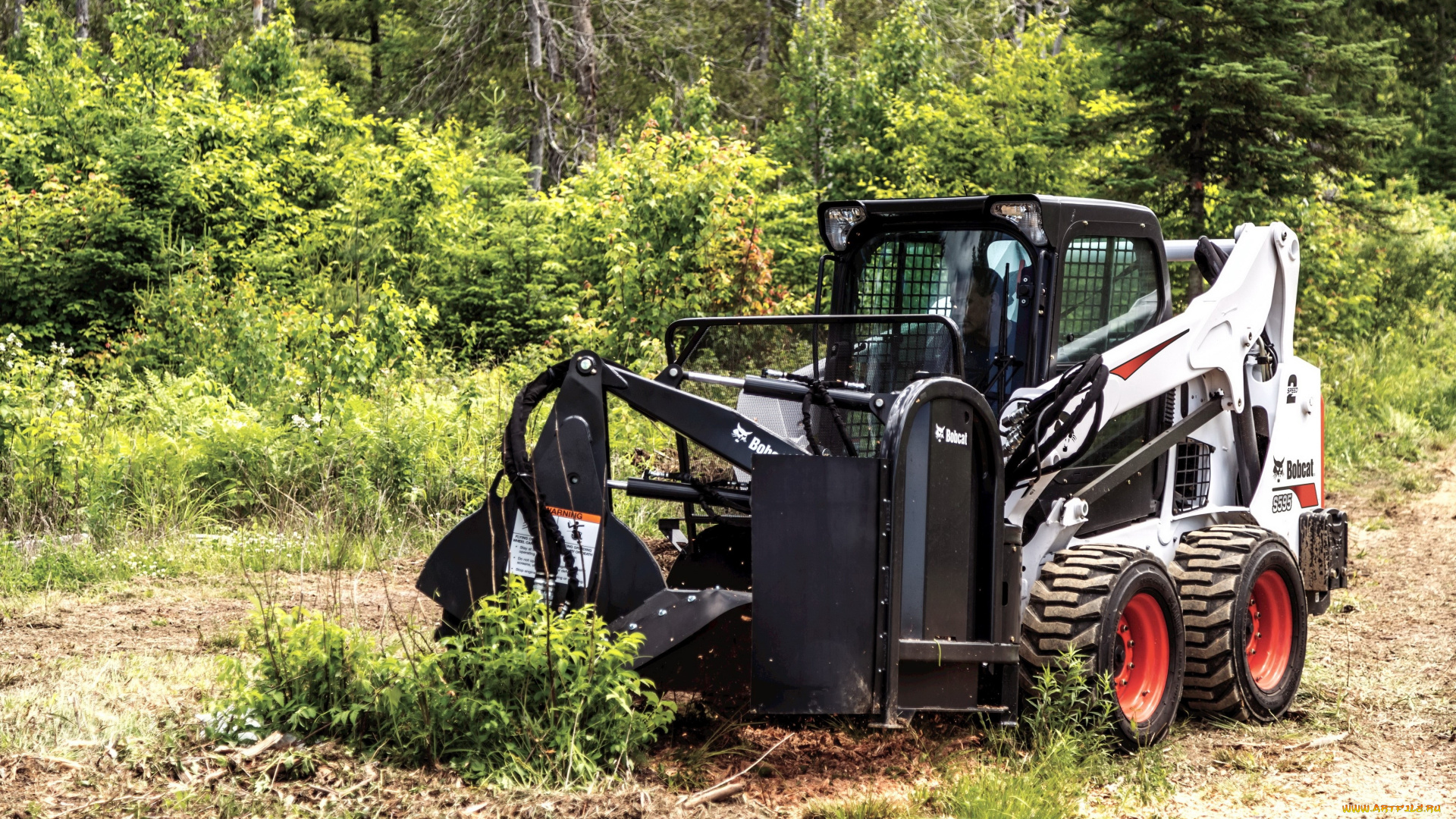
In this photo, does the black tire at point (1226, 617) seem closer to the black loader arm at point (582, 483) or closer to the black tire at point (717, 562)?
the black tire at point (717, 562)

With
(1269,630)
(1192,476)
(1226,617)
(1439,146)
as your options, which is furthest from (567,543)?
(1439,146)

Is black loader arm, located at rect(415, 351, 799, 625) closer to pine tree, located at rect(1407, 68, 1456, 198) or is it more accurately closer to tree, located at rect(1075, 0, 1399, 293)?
tree, located at rect(1075, 0, 1399, 293)

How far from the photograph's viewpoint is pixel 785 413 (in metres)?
Answer: 6.63

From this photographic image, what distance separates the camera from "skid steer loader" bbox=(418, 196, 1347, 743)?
4.57m

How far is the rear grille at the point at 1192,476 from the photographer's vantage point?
22.3ft

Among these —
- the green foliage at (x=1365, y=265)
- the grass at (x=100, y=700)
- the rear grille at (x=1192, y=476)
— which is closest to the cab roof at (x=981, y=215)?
the rear grille at (x=1192, y=476)

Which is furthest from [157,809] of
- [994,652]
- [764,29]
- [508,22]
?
[764,29]

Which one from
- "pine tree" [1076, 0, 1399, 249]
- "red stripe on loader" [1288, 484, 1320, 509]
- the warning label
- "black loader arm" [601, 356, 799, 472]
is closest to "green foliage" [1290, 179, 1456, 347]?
"pine tree" [1076, 0, 1399, 249]

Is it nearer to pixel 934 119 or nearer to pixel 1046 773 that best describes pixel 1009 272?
pixel 1046 773

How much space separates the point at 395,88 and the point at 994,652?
73.7 feet

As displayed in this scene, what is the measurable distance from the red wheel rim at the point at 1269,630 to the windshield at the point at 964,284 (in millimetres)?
1850

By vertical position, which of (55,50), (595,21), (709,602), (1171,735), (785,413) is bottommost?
(1171,735)

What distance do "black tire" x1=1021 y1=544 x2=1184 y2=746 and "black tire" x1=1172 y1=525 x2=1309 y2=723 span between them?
11.6 inches

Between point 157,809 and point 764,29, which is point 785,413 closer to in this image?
point 157,809
